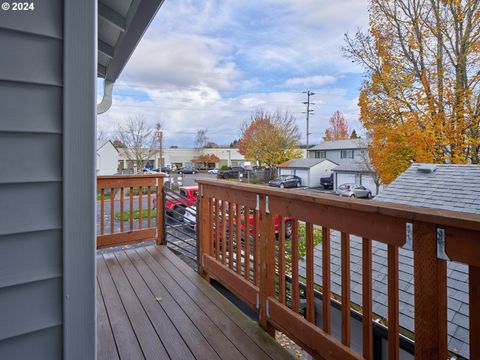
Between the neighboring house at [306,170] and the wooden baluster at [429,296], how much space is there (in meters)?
23.2

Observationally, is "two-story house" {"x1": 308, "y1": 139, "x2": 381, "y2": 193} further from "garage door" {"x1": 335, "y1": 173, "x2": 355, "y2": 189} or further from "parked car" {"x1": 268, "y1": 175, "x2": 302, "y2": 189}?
"parked car" {"x1": 268, "y1": 175, "x2": 302, "y2": 189}

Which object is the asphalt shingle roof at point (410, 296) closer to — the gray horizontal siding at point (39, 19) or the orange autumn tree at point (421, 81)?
the gray horizontal siding at point (39, 19)

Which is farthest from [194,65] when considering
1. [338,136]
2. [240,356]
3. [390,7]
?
[338,136]

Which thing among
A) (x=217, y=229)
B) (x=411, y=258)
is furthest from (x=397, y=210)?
(x=411, y=258)

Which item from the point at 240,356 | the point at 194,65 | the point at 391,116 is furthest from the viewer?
the point at 194,65

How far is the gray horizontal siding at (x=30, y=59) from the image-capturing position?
2.56ft

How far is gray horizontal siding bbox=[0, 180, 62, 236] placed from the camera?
31.2 inches

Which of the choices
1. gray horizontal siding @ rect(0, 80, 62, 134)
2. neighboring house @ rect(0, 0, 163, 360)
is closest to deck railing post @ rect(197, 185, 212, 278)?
neighboring house @ rect(0, 0, 163, 360)

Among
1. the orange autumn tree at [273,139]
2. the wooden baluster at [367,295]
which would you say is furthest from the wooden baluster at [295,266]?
the orange autumn tree at [273,139]

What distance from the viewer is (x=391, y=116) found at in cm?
841

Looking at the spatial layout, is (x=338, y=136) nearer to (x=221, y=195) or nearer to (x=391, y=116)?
(x=391, y=116)

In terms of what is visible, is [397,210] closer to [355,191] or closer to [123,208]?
[123,208]

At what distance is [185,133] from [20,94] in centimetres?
3676

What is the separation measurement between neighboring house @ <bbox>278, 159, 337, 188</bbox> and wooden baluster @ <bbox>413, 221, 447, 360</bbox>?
913 inches
